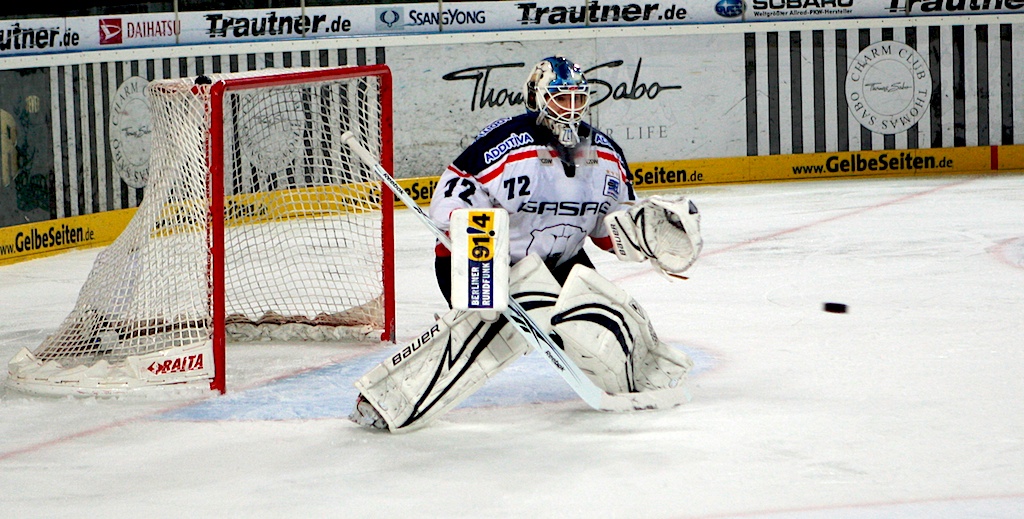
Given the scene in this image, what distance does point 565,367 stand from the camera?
3.61 metres

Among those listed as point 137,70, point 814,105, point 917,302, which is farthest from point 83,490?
point 814,105

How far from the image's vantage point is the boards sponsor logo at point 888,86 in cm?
1020

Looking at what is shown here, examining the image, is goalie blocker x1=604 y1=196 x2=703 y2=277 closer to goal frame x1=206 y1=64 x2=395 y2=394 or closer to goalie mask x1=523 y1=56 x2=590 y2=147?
goalie mask x1=523 y1=56 x2=590 y2=147

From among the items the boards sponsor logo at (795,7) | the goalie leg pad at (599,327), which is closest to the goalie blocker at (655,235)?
the goalie leg pad at (599,327)

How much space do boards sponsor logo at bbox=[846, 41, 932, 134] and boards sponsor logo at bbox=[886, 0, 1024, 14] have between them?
27 centimetres

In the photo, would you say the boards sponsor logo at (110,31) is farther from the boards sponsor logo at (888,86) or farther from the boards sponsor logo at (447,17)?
the boards sponsor logo at (888,86)

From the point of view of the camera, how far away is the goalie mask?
365cm

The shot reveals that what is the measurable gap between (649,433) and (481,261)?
2.01ft

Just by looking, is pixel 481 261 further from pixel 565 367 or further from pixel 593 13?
pixel 593 13

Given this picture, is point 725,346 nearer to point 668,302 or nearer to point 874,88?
point 668,302

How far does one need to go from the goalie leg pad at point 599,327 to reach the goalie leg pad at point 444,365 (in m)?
0.08

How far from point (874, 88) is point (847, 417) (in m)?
7.08

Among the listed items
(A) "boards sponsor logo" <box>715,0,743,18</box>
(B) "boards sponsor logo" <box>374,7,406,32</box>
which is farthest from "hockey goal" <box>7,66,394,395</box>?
(A) "boards sponsor logo" <box>715,0,743,18</box>

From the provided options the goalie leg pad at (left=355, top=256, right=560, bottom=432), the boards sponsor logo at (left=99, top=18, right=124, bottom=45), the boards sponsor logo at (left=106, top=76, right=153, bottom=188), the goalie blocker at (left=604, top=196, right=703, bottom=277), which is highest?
the boards sponsor logo at (left=99, top=18, right=124, bottom=45)
